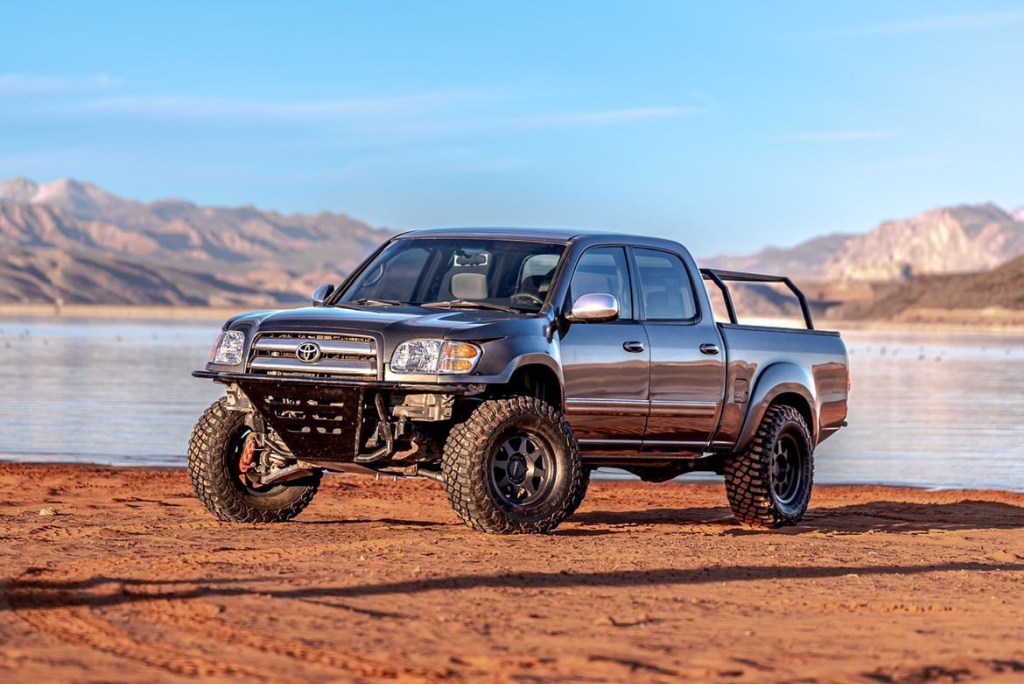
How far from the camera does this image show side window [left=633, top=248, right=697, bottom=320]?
10.9 metres

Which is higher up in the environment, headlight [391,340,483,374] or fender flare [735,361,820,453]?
headlight [391,340,483,374]

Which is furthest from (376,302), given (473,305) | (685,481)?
(685,481)

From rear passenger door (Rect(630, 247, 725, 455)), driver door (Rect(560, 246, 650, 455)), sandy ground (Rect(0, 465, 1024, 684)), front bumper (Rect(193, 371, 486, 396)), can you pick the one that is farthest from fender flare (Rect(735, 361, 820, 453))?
front bumper (Rect(193, 371, 486, 396))

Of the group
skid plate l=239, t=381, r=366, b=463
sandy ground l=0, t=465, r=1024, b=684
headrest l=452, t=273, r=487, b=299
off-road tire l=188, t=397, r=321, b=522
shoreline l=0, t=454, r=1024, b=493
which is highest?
headrest l=452, t=273, r=487, b=299

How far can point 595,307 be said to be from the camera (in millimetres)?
9617

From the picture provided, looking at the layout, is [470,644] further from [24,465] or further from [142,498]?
[24,465]

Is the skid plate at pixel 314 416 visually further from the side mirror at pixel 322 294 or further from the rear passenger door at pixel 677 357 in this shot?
the rear passenger door at pixel 677 357

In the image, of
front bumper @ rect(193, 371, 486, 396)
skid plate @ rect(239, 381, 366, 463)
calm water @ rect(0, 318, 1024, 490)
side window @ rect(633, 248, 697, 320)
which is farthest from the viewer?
calm water @ rect(0, 318, 1024, 490)

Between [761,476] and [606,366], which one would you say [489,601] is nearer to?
[606,366]

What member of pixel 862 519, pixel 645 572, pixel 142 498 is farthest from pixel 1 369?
pixel 645 572

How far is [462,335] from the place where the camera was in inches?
362

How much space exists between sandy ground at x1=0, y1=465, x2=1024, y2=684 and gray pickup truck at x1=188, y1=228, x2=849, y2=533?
40cm

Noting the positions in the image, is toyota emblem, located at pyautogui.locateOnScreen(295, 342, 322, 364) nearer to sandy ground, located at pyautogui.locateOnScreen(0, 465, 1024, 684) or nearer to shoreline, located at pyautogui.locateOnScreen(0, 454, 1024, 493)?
sandy ground, located at pyautogui.locateOnScreen(0, 465, 1024, 684)

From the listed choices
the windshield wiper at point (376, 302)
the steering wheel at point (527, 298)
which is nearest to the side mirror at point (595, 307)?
the steering wheel at point (527, 298)
